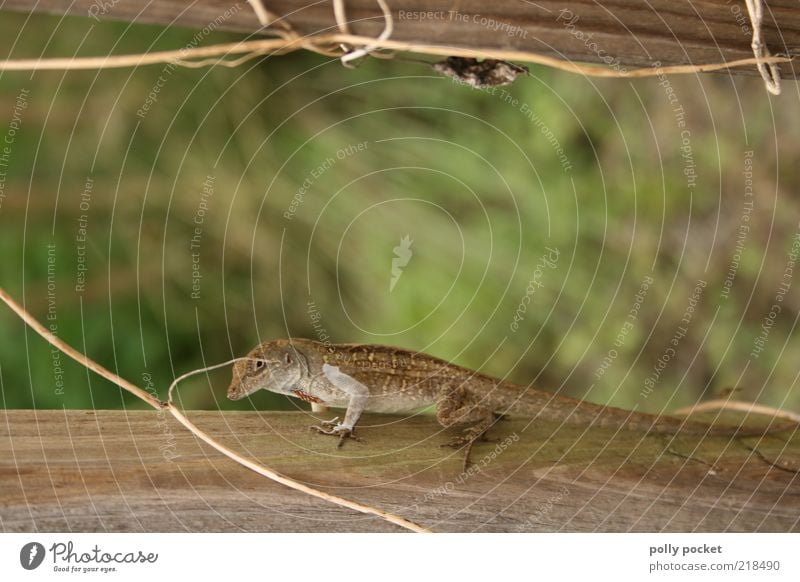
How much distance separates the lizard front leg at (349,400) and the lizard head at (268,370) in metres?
0.05

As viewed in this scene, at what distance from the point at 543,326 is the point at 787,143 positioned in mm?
653

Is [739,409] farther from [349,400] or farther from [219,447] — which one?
[219,447]

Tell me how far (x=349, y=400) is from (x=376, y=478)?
0.19 m

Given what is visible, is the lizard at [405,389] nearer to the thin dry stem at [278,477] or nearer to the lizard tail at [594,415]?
the lizard tail at [594,415]

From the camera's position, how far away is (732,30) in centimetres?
111

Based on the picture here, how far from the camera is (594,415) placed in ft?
3.78

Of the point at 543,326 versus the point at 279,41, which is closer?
the point at 279,41

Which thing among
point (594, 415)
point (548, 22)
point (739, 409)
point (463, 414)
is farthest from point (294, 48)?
point (739, 409)

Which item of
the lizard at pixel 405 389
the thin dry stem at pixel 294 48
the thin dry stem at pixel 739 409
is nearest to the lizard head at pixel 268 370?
the lizard at pixel 405 389

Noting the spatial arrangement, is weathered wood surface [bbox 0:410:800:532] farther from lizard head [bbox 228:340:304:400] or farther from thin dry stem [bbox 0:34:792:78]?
thin dry stem [bbox 0:34:792:78]

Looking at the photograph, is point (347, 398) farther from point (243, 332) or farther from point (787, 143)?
point (787, 143)

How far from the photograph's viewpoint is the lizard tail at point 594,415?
3.74 feet
